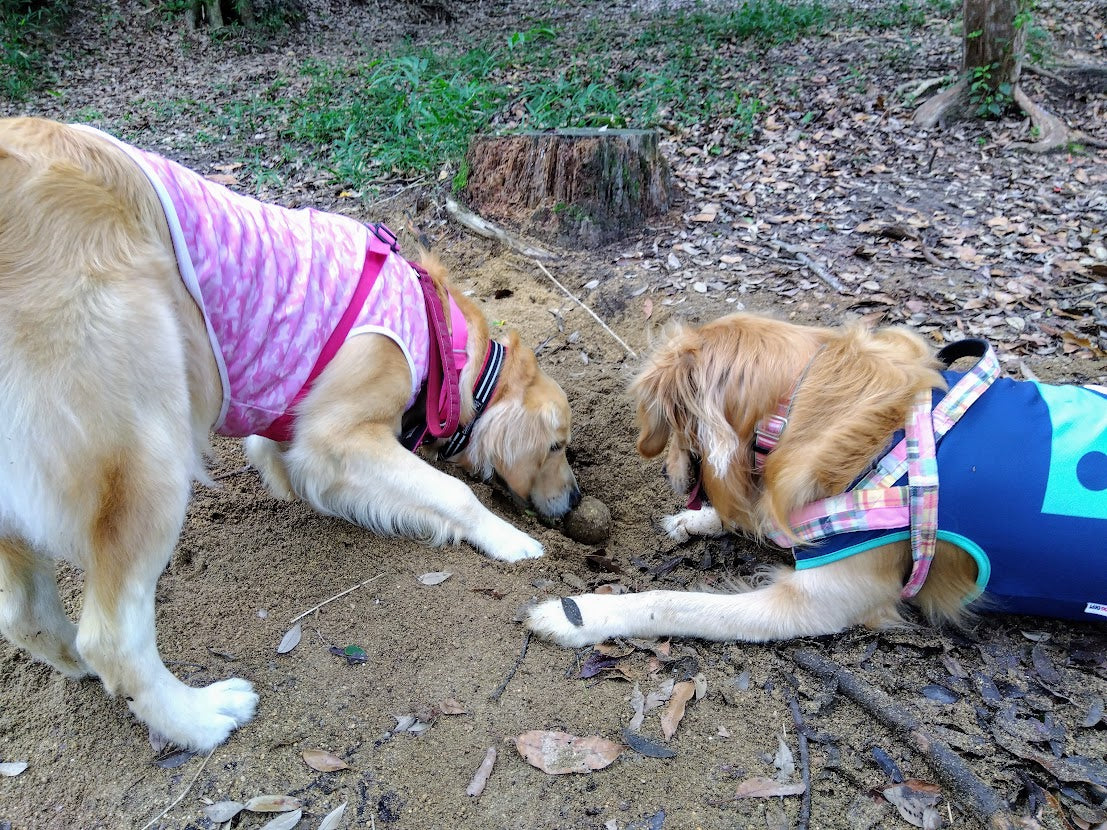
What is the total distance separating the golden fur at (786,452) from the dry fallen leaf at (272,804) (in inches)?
38.0

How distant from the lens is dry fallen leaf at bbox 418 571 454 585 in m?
2.94

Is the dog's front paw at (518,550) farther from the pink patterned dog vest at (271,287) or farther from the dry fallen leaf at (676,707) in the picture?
the dry fallen leaf at (676,707)

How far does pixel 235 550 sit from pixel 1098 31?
38.7ft

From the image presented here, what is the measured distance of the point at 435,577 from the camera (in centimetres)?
296

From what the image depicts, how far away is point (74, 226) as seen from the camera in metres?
2.10

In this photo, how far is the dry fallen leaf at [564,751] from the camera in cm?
216

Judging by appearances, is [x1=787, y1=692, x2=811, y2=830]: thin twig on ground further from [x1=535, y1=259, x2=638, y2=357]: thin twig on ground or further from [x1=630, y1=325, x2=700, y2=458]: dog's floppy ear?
[x1=535, y1=259, x2=638, y2=357]: thin twig on ground

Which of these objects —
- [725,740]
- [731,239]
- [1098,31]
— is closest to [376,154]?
[731,239]

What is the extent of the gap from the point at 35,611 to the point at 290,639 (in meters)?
0.79

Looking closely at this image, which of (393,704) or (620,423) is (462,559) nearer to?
(393,704)

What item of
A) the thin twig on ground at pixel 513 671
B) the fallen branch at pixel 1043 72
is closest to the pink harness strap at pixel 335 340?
the thin twig on ground at pixel 513 671

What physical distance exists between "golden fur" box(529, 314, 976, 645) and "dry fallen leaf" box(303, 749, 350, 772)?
80cm

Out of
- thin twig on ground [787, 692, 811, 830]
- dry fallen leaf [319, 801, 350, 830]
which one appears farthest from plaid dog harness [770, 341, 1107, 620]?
dry fallen leaf [319, 801, 350, 830]

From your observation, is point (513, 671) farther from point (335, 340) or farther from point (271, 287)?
point (271, 287)
